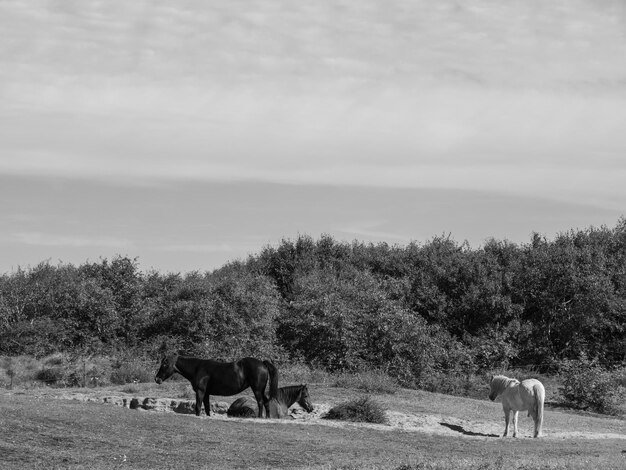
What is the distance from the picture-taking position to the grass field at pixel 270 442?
57.1ft

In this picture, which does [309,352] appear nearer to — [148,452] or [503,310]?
[503,310]

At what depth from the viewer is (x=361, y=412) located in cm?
2588

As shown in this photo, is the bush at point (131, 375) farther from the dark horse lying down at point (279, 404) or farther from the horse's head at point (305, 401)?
the horse's head at point (305, 401)

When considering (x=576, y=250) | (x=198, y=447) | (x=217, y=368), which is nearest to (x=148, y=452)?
(x=198, y=447)

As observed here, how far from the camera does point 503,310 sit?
53.2 m

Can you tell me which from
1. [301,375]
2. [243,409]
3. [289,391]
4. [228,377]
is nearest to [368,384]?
[289,391]

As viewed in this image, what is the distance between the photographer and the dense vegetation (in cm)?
4356

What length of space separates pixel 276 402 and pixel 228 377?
1578 mm

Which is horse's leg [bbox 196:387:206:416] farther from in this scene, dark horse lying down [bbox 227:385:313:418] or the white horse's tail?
the white horse's tail

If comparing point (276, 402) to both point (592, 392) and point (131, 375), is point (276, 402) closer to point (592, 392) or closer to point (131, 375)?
point (131, 375)

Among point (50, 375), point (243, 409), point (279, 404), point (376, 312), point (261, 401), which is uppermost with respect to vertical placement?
point (376, 312)

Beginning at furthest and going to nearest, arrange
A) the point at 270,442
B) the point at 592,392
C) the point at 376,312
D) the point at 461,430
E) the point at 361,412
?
the point at 376,312
the point at 592,392
the point at 461,430
the point at 361,412
the point at 270,442

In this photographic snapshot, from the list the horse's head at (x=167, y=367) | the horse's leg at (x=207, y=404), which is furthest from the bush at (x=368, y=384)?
the horse's head at (x=167, y=367)

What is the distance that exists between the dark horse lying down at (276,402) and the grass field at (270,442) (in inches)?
42.2
